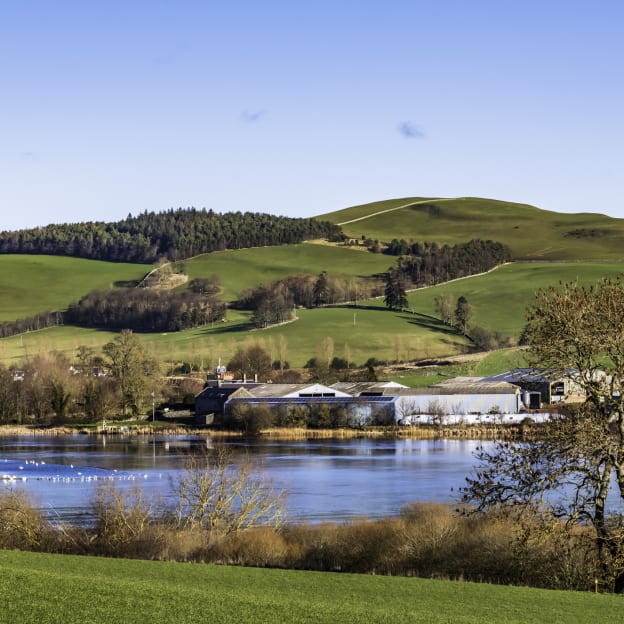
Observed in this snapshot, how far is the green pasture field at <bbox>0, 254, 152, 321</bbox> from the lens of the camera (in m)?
175

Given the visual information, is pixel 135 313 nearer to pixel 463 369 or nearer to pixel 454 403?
pixel 463 369

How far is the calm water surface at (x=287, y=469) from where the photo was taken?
149ft

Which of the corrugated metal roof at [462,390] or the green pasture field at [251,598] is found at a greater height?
the corrugated metal roof at [462,390]

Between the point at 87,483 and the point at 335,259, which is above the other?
the point at 335,259

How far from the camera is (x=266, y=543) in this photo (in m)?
29.6

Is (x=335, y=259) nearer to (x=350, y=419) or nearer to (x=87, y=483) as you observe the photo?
(x=350, y=419)

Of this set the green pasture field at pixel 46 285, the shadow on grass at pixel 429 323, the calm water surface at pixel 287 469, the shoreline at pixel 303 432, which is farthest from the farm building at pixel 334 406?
the green pasture field at pixel 46 285

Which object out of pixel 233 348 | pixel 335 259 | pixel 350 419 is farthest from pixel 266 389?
pixel 335 259

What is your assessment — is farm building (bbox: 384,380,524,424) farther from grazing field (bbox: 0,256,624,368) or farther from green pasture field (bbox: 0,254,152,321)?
green pasture field (bbox: 0,254,152,321)

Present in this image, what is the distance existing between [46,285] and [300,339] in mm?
64645

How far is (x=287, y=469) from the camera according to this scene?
5919 centimetres

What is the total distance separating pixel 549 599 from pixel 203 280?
157762mm

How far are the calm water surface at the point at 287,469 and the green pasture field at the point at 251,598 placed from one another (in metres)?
14.7

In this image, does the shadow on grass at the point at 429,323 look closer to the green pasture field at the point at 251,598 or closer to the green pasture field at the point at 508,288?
the green pasture field at the point at 508,288
